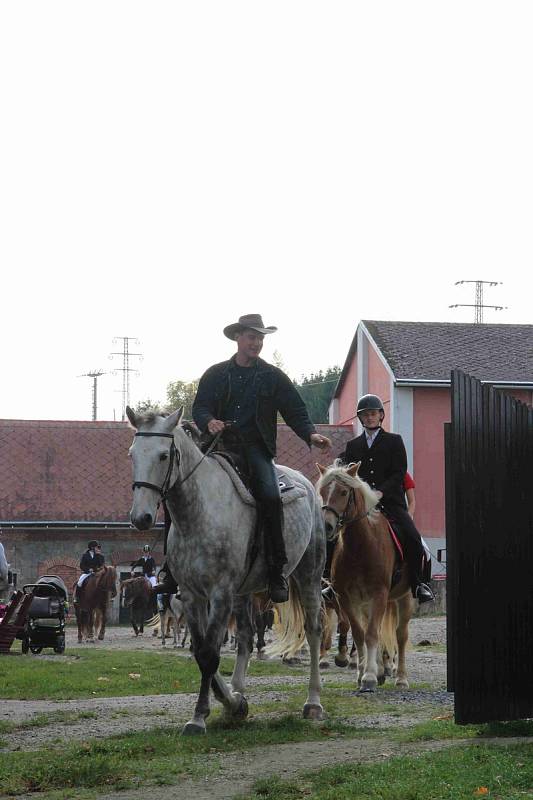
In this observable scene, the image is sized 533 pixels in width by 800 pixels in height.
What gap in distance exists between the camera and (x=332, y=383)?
100375 millimetres

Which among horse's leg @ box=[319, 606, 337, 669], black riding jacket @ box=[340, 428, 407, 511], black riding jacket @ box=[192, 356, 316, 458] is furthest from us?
horse's leg @ box=[319, 606, 337, 669]

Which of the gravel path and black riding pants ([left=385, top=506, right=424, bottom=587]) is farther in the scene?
black riding pants ([left=385, top=506, right=424, bottom=587])

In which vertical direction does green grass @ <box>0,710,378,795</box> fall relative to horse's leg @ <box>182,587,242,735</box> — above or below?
below

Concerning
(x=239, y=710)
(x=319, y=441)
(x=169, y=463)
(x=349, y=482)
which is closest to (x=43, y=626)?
(x=349, y=482)

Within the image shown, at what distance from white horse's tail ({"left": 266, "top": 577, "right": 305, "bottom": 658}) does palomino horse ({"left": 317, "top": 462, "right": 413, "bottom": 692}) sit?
0.47 meters

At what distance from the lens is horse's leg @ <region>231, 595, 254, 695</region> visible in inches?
419

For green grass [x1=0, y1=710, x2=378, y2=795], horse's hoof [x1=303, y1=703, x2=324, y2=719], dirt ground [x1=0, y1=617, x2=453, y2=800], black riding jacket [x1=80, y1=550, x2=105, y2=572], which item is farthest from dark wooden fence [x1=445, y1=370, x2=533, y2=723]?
black riding jacket [x1=80, y1=550, x2=105, y2=572]

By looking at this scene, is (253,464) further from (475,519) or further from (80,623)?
(80,623)

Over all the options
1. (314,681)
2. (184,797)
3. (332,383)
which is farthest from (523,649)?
(332,383)

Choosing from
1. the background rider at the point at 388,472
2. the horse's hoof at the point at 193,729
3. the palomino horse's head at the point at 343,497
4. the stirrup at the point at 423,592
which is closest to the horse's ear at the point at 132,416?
the horse's hoof at the point at 193,729

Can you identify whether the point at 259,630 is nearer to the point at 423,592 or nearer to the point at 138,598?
the point at 423,592

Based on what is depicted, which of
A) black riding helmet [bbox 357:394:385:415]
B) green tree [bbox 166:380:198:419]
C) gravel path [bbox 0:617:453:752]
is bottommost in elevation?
gravel path [bbox 0:617:453:752]

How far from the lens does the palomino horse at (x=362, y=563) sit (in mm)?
12609

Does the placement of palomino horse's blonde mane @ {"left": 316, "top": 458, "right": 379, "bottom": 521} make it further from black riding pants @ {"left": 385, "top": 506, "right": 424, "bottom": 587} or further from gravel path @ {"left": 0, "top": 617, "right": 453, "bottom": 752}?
gravel path @ {"left": 0, "top": 617, "right": 453, "bottom": 752}
